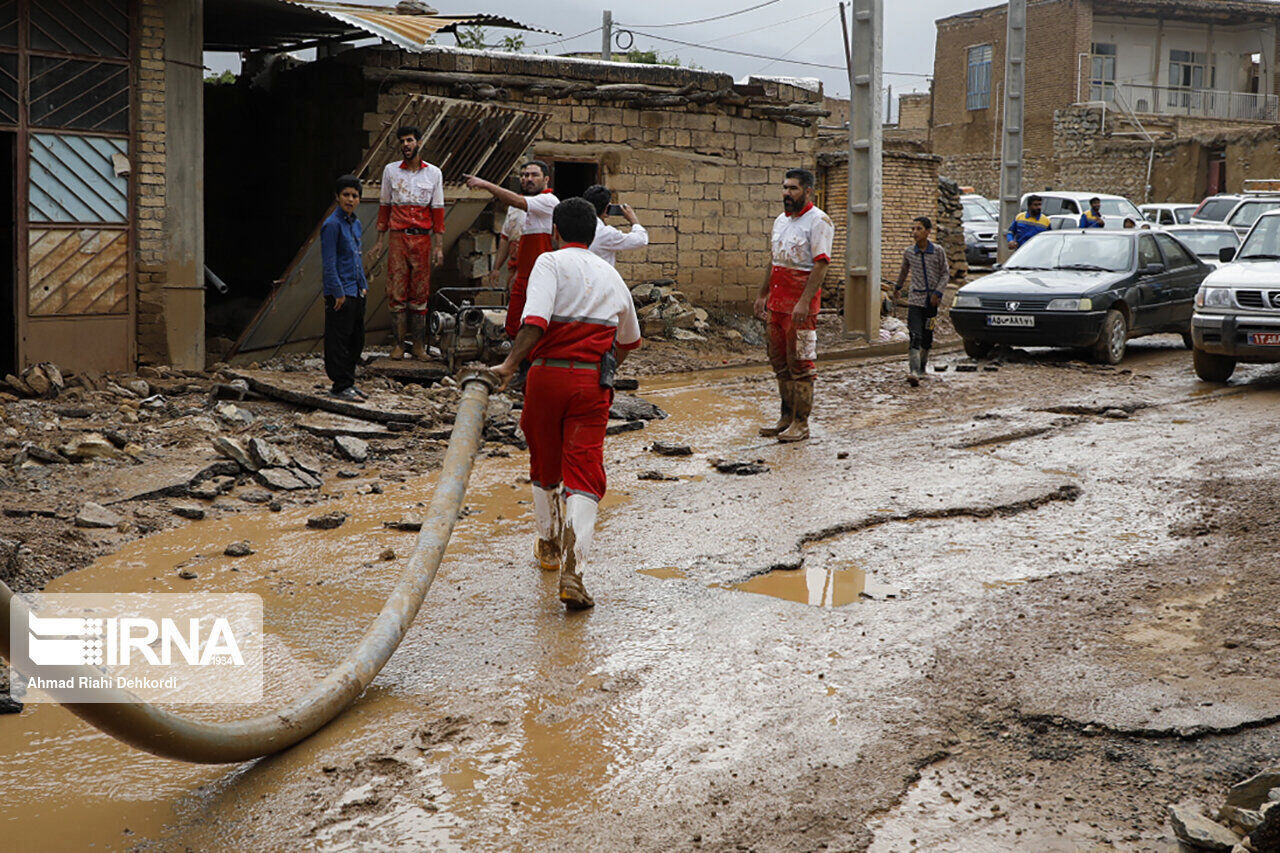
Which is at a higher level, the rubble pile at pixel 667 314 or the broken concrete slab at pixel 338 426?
the rubble pile at pixel 667 314

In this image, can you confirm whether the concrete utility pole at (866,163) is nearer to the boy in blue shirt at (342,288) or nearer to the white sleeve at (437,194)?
the white sleeve at (437,194)

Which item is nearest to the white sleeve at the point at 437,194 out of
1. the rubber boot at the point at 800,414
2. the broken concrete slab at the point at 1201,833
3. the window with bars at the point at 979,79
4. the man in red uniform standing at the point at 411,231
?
the man in red uniform standing at the point at 411,231

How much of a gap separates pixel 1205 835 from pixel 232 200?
15.5m

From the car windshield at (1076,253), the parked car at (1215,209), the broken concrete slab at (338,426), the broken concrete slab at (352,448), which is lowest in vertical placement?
the broken concrete slab at (352,448)

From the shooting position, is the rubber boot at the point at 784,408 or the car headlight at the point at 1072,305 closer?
the rubber boot at the point at 784,408

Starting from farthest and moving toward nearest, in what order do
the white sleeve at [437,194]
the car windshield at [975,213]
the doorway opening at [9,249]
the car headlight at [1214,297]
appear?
1. the car windshield at [975,213]
2. the white sleeve at [437,194]
3. the car headlight at [1214,297]
4. the doorway opening at [9,249]


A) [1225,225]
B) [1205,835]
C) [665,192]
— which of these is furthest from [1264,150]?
[1205,835]

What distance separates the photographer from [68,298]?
1005 centimetres

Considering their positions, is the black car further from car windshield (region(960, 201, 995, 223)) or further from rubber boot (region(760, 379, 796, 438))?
car windshield (region(960, 201, 995, 223))

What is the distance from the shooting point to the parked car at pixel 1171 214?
80.5 ft

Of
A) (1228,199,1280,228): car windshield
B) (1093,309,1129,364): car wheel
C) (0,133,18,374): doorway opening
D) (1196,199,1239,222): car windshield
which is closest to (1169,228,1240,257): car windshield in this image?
(1228,199,1280,228): car windshield

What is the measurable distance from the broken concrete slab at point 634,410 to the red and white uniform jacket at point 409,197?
2529 mm

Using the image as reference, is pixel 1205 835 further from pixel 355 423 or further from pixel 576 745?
pixel 355 423

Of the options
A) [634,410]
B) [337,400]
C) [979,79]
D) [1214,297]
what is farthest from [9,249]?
[979,79]
